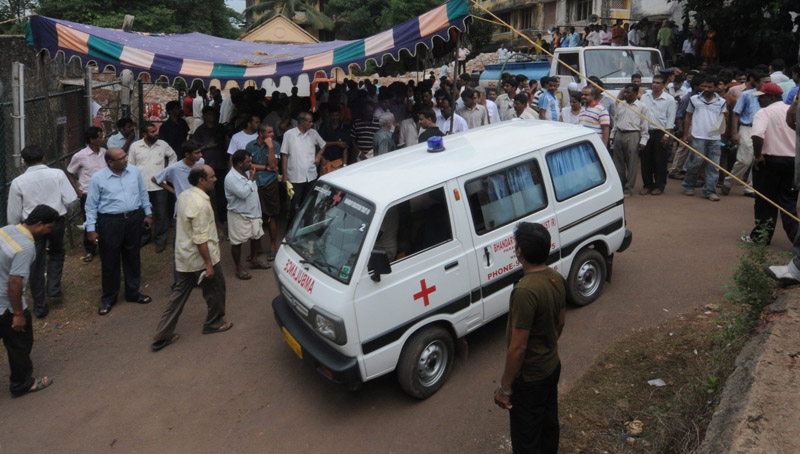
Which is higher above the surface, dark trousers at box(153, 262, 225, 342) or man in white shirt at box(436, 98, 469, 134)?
man in white shirt at box(436, 98, 469, 134)

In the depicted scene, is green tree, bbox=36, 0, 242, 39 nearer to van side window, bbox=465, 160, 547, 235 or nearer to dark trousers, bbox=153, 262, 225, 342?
dark trousers, bbox=153, 262, 225, 342

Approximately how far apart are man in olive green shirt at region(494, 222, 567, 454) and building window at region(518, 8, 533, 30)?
41697 mm

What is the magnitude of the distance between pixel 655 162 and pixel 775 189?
3.14 meters

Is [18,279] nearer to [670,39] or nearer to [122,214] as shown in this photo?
[122,214]

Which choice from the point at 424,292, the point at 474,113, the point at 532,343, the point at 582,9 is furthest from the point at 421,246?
the point at 582,9

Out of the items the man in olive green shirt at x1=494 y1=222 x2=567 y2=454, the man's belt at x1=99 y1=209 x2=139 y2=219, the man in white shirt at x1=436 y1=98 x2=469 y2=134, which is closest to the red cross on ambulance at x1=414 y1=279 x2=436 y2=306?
the man in olive green shirt at x1=494 y1=222 x2=567 y2=454

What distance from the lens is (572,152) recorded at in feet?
17.8

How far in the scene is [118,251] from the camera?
636 cm

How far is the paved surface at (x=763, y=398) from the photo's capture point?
258 centimetres

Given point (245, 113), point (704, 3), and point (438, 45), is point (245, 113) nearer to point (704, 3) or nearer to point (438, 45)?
point (438, 45)

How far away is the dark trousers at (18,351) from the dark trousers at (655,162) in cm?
901

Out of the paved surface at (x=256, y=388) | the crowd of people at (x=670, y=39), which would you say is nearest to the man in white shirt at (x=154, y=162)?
the paved surface at (x=256, y=388)

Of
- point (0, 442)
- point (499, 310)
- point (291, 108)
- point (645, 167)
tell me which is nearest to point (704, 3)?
point (645, 167)

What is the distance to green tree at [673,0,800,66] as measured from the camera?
48.2 feet
